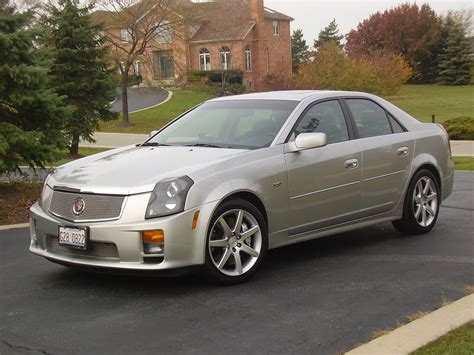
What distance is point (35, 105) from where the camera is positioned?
9047mm

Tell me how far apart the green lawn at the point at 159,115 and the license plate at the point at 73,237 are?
27.4 m

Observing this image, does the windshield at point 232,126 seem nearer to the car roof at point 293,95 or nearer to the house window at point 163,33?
the car roof at point 293,95

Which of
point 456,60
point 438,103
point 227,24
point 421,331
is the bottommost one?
point 438,103

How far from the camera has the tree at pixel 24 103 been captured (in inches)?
335

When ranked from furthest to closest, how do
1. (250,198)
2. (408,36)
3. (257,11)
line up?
1. (408,36)
2. (257,11)
3. (250,198)

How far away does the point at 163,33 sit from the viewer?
117 feet

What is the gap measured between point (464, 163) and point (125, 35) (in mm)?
26895

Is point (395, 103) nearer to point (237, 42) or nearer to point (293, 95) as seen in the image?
point (237, 42)

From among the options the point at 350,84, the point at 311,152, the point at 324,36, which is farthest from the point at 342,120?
A: the point at 324,36

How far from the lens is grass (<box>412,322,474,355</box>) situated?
11.4ft

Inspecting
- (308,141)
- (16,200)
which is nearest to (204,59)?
(16,200)

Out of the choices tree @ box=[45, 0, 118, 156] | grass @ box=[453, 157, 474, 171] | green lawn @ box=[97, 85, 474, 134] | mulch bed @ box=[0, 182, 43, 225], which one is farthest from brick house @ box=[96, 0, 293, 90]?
mulch bed @ box=[0, 182, 43, 225]

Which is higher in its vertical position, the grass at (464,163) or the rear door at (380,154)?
the rear door at (380,154)

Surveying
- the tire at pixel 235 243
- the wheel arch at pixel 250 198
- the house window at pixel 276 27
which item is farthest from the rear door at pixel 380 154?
the house window at pixel 276 27
